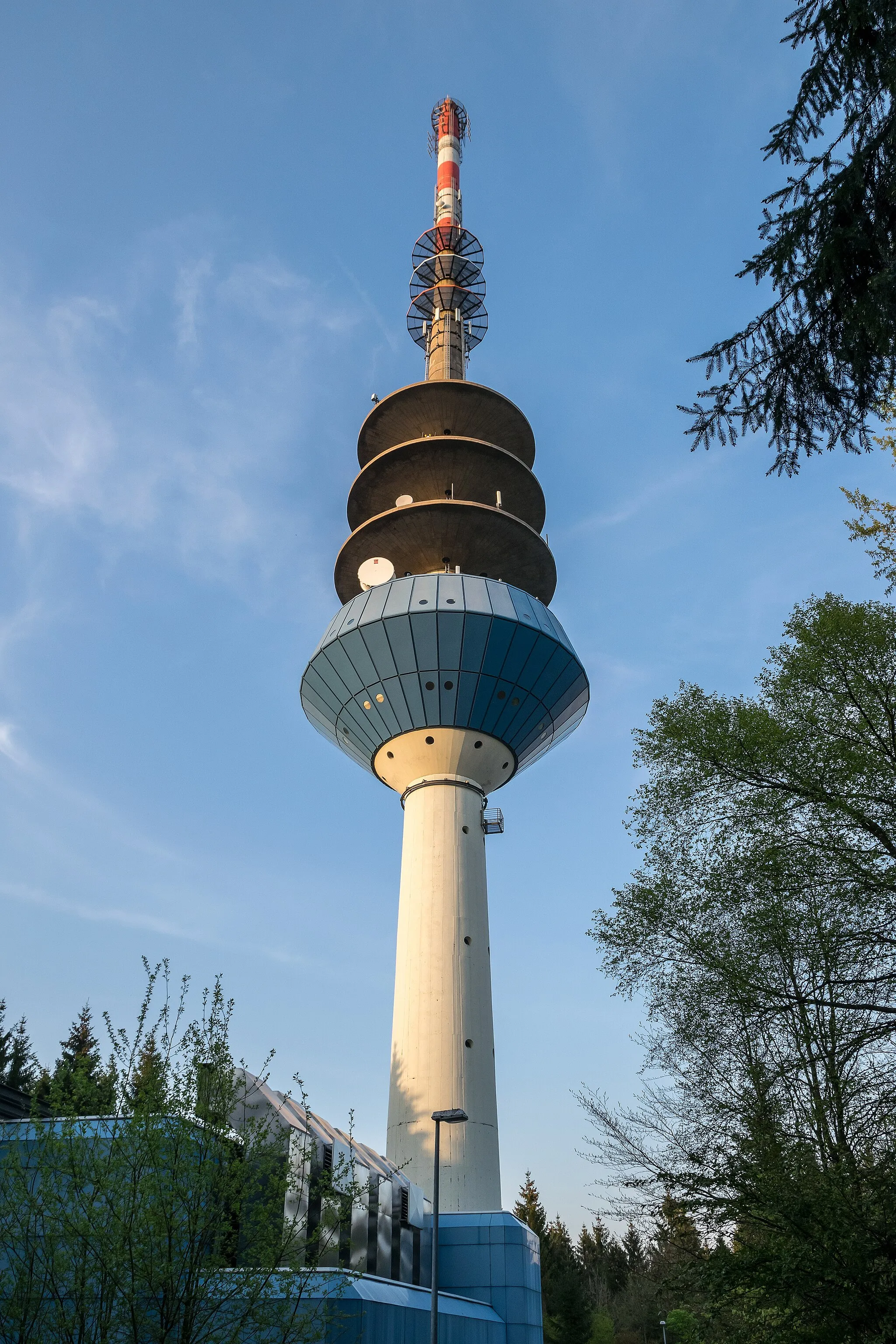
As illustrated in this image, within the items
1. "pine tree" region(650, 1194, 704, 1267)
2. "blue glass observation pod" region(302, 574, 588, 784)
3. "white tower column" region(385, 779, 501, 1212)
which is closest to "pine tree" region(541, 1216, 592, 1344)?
"white tower column" region(385, 779, 501, 1212)

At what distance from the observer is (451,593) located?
2678cm

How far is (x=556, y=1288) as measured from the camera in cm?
4759

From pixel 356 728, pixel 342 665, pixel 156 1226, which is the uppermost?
pixel 342 665

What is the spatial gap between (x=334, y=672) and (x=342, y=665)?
44cm

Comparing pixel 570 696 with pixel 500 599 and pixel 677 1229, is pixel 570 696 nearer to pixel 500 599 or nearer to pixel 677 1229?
pixel 500 599

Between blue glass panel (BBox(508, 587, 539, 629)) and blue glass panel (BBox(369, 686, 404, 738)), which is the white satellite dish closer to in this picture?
blue glass panel (BBox(369, 686, 404, 738))

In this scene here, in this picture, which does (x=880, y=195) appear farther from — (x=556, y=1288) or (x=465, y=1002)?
(x=556, y=1288)

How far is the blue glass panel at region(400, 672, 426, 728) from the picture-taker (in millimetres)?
26547

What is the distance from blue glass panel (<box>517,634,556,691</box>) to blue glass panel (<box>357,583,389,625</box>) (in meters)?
4.17

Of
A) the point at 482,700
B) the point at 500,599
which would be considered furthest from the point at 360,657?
the point at 500,599

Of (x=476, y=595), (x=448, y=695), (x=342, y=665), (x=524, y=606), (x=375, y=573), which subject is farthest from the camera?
(x=375, y=573)

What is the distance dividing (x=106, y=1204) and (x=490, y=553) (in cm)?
2272

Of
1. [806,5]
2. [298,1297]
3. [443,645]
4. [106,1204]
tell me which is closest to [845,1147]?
[298,1297]

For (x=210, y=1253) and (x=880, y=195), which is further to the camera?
(x=210, y=1253)
